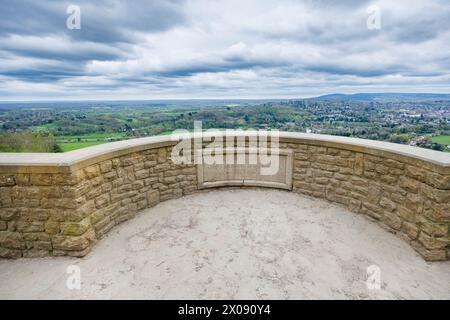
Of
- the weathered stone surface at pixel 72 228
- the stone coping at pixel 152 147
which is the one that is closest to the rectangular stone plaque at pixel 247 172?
the stone coping at pixel 152 147

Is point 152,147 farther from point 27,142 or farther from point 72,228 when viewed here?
point 27,142

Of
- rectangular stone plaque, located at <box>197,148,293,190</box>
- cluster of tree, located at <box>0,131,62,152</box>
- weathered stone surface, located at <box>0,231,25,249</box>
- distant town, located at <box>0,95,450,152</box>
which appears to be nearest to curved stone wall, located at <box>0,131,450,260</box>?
weathered stone surface, located at <box>0,231,25,249</box>

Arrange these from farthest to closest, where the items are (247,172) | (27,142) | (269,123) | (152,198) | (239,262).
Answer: (27,142)
(269,123)
(247,172)
(152,198)
(239,262)

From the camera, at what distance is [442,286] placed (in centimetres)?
296

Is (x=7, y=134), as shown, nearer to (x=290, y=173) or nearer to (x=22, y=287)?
(x=22, y=287)

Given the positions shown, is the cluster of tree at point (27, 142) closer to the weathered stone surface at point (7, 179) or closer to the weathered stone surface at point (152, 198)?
the weathered stone surface at point (152, 198)

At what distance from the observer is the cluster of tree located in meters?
13.5

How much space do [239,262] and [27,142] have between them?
52.6 ft

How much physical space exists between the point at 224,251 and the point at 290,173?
2.58 m

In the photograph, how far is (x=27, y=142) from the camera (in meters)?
14.4

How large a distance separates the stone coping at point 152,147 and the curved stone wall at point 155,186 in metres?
0.01

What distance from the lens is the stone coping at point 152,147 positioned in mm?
3293

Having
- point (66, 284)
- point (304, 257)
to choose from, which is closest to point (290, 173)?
point (304, 257)

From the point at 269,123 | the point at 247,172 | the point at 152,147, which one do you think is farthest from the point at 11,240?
the point at 269,123
